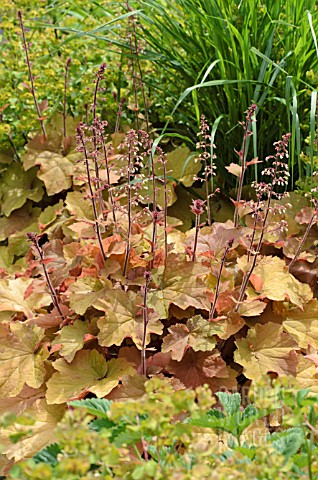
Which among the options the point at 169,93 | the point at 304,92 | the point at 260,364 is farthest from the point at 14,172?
the point at 260,364

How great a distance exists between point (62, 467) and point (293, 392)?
1.33 feet

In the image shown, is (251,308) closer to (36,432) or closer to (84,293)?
(84,293)

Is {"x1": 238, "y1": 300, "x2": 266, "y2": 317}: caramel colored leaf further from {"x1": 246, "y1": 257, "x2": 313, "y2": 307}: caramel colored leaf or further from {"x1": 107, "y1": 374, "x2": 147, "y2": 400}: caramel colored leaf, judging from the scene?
{"x1": 107, "y1": 374, "x2": 147, "y2": 400}: caramel colored leaf

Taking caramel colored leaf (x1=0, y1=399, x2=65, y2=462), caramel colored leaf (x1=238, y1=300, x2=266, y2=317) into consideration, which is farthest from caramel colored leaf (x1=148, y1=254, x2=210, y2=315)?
caramel colored leaf (x1=0, y1=399, x2=65, y2=462)

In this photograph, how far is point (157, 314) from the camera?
201 centimetres

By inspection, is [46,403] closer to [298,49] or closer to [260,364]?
[260,364]

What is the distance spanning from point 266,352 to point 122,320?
1.49 ft

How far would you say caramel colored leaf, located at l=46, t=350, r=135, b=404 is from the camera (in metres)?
1.91

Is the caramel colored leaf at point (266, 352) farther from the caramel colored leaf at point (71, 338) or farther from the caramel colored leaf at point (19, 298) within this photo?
the caramel colored leaf at point (19, 298)

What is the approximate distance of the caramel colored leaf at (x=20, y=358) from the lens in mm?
1985

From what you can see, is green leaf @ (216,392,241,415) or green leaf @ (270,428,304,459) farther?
green leaf @ (216,392,241,415)

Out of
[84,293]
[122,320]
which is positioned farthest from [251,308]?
[84,293]

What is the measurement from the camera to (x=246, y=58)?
8.56 ft

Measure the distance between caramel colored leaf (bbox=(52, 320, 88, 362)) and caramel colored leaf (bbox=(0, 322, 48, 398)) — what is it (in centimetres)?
7
